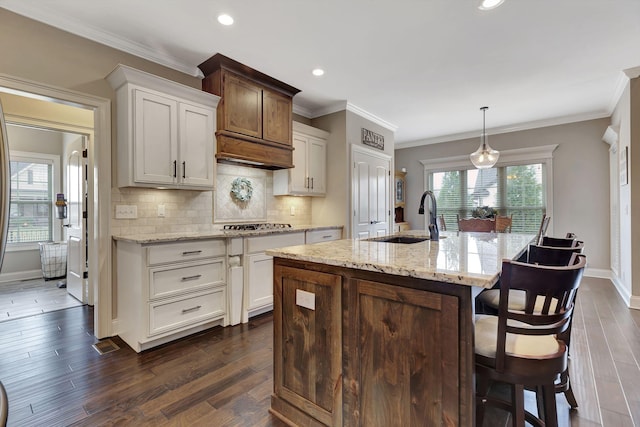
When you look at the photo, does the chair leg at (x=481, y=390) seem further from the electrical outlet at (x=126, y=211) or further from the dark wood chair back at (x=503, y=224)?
the dark wood chair back at (x=503, y=224)

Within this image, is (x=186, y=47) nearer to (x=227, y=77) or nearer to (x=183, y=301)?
(x=227, y=77)

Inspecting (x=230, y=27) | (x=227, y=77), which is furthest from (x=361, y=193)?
(x=230, y=27)

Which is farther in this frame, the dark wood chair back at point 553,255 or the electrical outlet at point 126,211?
the electrical outlet at point 126,211

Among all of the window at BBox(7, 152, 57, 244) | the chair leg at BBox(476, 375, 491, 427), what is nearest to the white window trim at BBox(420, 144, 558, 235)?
the chair leg at BBox(476, 375, 491, 427)

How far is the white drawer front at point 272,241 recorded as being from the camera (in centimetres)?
311

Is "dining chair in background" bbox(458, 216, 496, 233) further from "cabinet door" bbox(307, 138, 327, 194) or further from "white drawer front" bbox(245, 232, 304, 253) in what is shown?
"white drawer front" bbox(245, 232, 304, 253)

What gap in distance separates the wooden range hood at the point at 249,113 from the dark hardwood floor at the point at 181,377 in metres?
1.86

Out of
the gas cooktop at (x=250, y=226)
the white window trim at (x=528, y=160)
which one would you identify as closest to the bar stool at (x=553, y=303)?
the gas cooktop at (x=250, y=226)

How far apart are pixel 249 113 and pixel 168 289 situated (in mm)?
2007

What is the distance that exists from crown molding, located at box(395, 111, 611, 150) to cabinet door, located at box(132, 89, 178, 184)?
5392 mm

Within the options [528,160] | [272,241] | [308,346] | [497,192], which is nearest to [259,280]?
[272,241]

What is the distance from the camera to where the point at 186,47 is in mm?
2867

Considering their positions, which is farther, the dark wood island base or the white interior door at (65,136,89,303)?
the white interior door at (65,136,89,303)

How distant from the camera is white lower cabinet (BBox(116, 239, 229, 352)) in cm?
242
